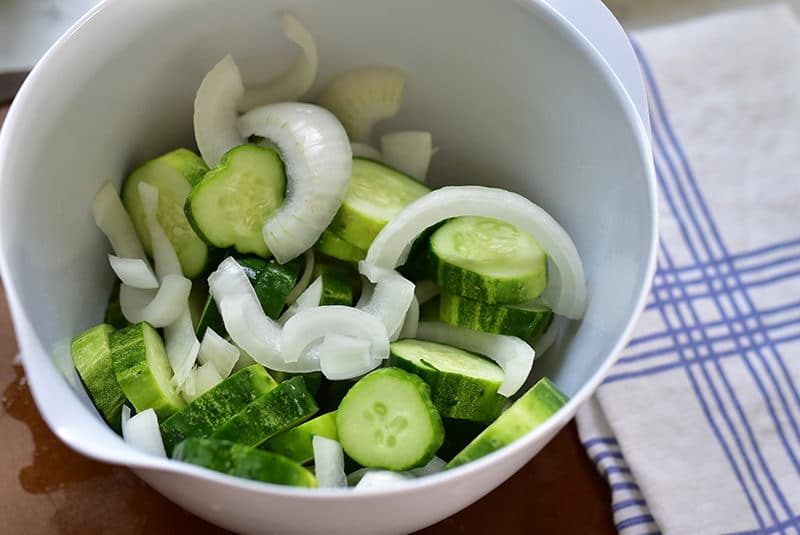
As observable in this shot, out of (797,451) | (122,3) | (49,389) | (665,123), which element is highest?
(122,3)

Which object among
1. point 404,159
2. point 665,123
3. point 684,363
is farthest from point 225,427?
point 665,123

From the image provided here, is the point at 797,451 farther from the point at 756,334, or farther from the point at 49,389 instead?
the point at 49,389

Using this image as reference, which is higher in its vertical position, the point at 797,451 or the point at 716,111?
the point at 716,111

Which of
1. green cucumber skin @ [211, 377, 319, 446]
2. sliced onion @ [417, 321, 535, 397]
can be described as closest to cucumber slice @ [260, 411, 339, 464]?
green cucumber skin @ [211, 377, 319, 446]

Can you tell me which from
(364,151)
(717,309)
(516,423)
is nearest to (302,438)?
(516,423)

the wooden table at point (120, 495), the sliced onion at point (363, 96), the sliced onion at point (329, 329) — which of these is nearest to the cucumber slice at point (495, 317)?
the sliced onion at point (329, 329)

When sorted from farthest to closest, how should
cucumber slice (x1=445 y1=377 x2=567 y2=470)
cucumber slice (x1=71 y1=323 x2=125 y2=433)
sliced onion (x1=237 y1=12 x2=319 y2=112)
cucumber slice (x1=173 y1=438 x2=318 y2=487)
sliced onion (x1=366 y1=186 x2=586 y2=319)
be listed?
sliced onion (x1=237 y1=12 x2=319 y2=112)
sliced onion (x1=366 y1=186 x2=586 y2=319)
cucumber slice (x1=71 y1=323 x2=125 y2=433)
cucumber slice (x1=445 y1=377 x2=567 y2=470)
cucumber slice (x1=173 y1=438 x2=318 y2=487)

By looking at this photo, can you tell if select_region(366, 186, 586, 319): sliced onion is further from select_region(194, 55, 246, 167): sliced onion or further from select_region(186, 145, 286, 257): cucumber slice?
select_region(194, 55, 246, 167): sliced onion

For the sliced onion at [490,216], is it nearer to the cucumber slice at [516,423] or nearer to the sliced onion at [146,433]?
the cucumber slice at [516,423]

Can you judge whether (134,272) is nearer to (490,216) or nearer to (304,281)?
(304,281)
